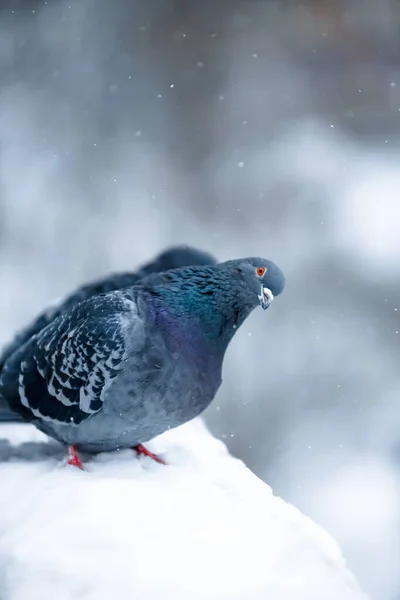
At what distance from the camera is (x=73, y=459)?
2.55 meters

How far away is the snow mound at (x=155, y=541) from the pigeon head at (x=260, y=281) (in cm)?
78

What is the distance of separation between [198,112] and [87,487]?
3.86m

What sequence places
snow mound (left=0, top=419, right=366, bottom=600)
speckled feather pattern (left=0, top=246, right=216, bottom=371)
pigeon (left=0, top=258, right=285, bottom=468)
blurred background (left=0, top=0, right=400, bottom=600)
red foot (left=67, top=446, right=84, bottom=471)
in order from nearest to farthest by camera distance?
A: snow mound (left=0, top=419, right=366, bottom=600)
pigeon (left=0, top=258, right=285, bottom=468)
red foot (left=67, top=446, right=84, bottom=471)
speckled feather pattern (left=0, top=246, right=216, bottom=371)
blurred background (left=0, top=0, right=400, bottom=600)

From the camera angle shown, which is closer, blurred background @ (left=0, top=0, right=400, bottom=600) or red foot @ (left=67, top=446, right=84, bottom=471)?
red foot @ (left=67, top=446, right=84, bottom=471)

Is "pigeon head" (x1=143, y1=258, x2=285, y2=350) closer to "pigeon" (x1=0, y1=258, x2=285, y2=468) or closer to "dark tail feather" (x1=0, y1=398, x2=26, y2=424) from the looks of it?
"pigeon" (x1=0, y1=258, x2=285, y2=468)

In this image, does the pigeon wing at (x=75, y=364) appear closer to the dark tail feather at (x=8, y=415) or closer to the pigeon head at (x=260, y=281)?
the dark tail feather at (x=8, y=415)

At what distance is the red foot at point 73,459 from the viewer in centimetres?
253

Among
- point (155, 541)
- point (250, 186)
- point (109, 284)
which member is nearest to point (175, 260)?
point (109, 284)

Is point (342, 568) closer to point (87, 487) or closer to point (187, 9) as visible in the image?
point (87, 487)

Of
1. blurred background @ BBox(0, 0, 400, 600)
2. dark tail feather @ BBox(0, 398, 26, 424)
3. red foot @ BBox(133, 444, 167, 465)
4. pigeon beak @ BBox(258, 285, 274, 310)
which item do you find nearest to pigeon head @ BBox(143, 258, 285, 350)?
pigeon beak @ BBox(258, 285, 274, 310)

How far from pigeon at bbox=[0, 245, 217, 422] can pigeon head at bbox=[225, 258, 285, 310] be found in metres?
0.87

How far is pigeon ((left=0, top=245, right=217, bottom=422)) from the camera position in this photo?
3201 mm

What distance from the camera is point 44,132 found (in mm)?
4922

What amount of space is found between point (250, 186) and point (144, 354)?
10.6 ft
